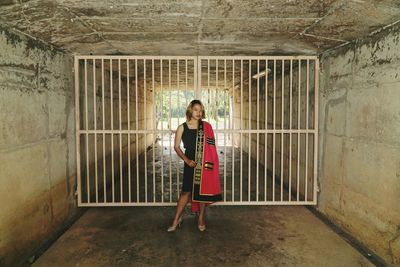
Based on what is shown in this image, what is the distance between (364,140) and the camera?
3031 millimetres

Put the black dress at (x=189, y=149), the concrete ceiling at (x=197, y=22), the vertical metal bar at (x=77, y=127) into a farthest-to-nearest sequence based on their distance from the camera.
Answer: the vertical metal bar at (x=77, y=127), the black dress at (x=189, y=149), the concrete ceiling at (x=197, y=22)

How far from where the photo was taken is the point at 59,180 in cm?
351

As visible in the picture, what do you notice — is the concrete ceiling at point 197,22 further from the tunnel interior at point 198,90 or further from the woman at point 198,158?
the woman at point 198,158

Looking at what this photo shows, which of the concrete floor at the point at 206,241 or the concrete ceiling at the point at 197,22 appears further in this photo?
the concrete floor at the point at 206,241

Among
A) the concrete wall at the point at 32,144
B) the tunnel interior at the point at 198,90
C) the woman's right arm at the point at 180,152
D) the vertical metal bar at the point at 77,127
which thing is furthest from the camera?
the vertical metal bar at the point at 77,127

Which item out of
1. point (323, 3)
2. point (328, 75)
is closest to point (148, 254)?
point (323, 3)

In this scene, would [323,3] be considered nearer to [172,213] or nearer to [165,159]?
[172,213]

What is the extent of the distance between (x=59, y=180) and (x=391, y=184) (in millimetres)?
3359

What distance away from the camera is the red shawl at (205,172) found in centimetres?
332

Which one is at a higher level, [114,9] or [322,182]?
[114,9]

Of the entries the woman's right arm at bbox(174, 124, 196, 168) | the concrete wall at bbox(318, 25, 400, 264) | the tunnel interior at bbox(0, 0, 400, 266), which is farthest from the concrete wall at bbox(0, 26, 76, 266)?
the concrete wall at bbox(318, 25, 400, 264)

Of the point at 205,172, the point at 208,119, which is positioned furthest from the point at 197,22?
the point at 208,119

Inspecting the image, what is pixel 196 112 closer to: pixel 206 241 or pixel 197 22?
pixel 197 22

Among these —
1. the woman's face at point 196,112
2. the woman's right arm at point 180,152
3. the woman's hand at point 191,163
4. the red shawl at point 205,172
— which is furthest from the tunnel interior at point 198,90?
the woman's hand at point 191,163
